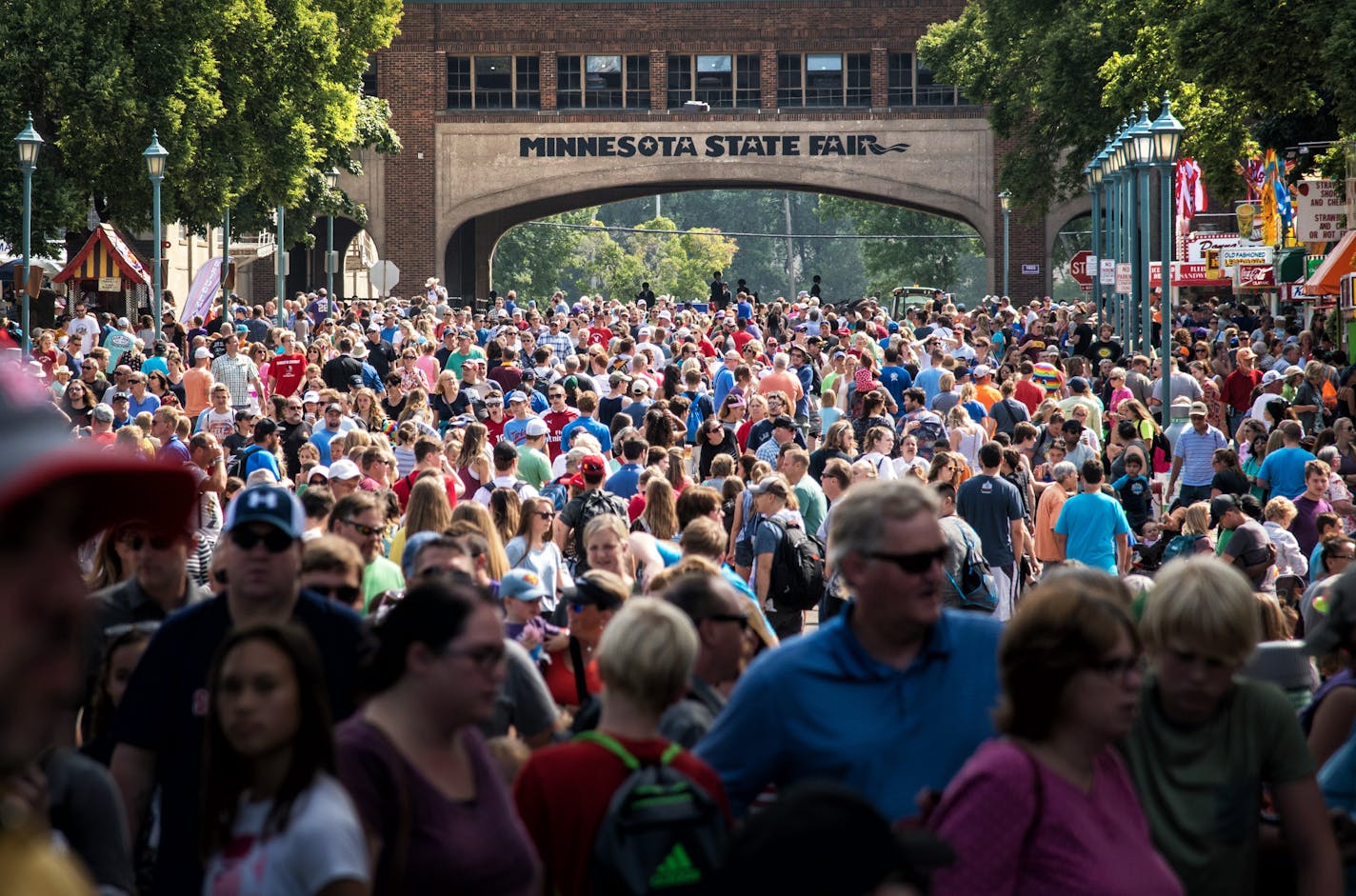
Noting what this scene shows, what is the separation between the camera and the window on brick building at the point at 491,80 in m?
55.6

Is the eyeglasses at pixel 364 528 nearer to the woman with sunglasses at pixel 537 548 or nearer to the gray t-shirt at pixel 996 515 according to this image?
the woman with sunglasses at pixel 537 548

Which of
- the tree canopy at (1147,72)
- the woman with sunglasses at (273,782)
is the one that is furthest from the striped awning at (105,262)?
the woman with sunglasses at (273,782)

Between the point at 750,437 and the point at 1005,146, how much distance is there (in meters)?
40.0

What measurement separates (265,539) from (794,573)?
6540 mm

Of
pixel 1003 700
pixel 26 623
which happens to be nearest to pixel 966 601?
pixel 1003 700

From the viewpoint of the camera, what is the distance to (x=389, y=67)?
5562 centimetres

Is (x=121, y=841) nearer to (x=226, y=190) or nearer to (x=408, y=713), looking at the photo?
(x=408, y=713)

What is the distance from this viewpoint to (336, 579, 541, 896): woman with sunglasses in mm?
3619

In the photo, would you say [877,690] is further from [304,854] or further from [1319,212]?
[1319,212]

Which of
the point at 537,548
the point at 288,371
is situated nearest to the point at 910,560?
the point at 537,548

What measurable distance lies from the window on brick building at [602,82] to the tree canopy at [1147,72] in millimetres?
8725

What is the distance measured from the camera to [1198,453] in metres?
17.1

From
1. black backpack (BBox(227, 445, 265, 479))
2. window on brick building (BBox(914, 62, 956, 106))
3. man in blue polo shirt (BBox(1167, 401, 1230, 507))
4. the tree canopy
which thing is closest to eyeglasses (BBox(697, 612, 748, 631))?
black backpack (BBox(227, 445, 265, 479))

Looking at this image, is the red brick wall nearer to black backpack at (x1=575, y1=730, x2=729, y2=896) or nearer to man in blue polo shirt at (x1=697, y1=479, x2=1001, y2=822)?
man in blue polo shirt at (x1=697, y1=479, x2=1001, y2=822)
